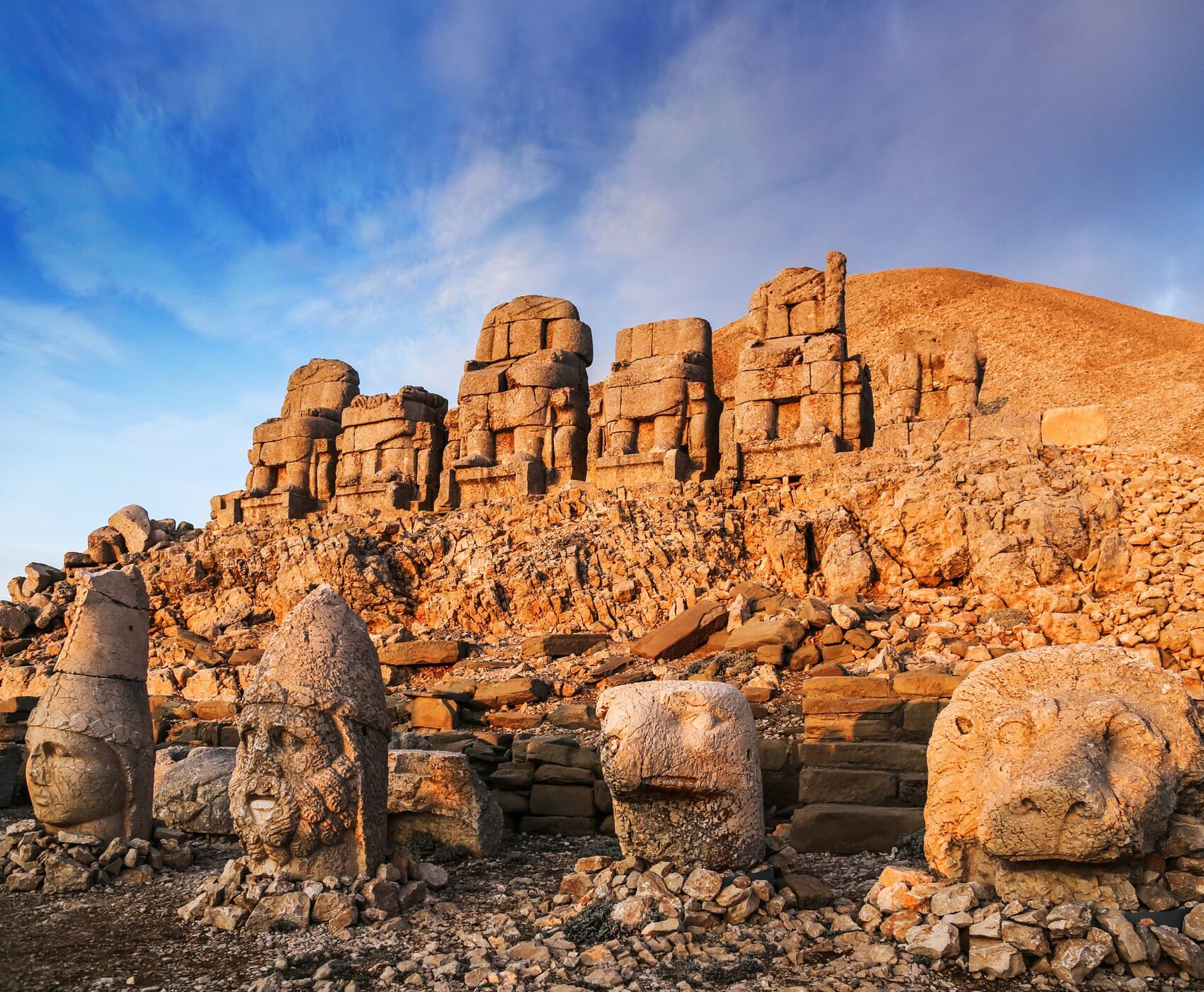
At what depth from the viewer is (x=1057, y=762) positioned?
3803 millimetres

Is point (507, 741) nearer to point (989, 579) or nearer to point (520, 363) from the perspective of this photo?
point (989, 579)

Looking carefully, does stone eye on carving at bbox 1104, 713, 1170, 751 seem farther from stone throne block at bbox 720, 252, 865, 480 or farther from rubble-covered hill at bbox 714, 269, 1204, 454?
rubble-covered hill at bbox 714, 269, 1204, 454

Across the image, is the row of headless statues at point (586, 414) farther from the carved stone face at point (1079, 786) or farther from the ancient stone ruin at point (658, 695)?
the carved stone face at point (1079, 786)

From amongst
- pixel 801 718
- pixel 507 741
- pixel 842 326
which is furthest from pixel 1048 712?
pixel 842 326

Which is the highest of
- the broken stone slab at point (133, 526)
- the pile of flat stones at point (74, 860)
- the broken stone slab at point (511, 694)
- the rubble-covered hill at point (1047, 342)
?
the rubble-covered hill at point (1047, 342)

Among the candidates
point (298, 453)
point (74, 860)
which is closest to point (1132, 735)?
point (74, 860)

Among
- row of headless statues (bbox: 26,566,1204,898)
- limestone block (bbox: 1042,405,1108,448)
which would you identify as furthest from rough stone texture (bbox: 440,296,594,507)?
row of headless statues (bbox: 26,566,1204,898)

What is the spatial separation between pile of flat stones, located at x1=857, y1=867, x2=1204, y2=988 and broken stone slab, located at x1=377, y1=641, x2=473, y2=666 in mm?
7674

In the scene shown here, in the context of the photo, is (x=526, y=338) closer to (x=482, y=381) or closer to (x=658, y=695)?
(x=482, y=381)

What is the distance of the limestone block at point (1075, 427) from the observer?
38.3 feet

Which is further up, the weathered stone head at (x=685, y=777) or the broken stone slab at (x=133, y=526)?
the broken stone slab at (x=133, y=526)

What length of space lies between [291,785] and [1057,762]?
378cm

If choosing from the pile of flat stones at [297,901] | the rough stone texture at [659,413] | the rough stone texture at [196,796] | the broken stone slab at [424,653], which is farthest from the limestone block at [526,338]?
the pile of flat stones at [297,901]

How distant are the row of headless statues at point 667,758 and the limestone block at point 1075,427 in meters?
8.47
